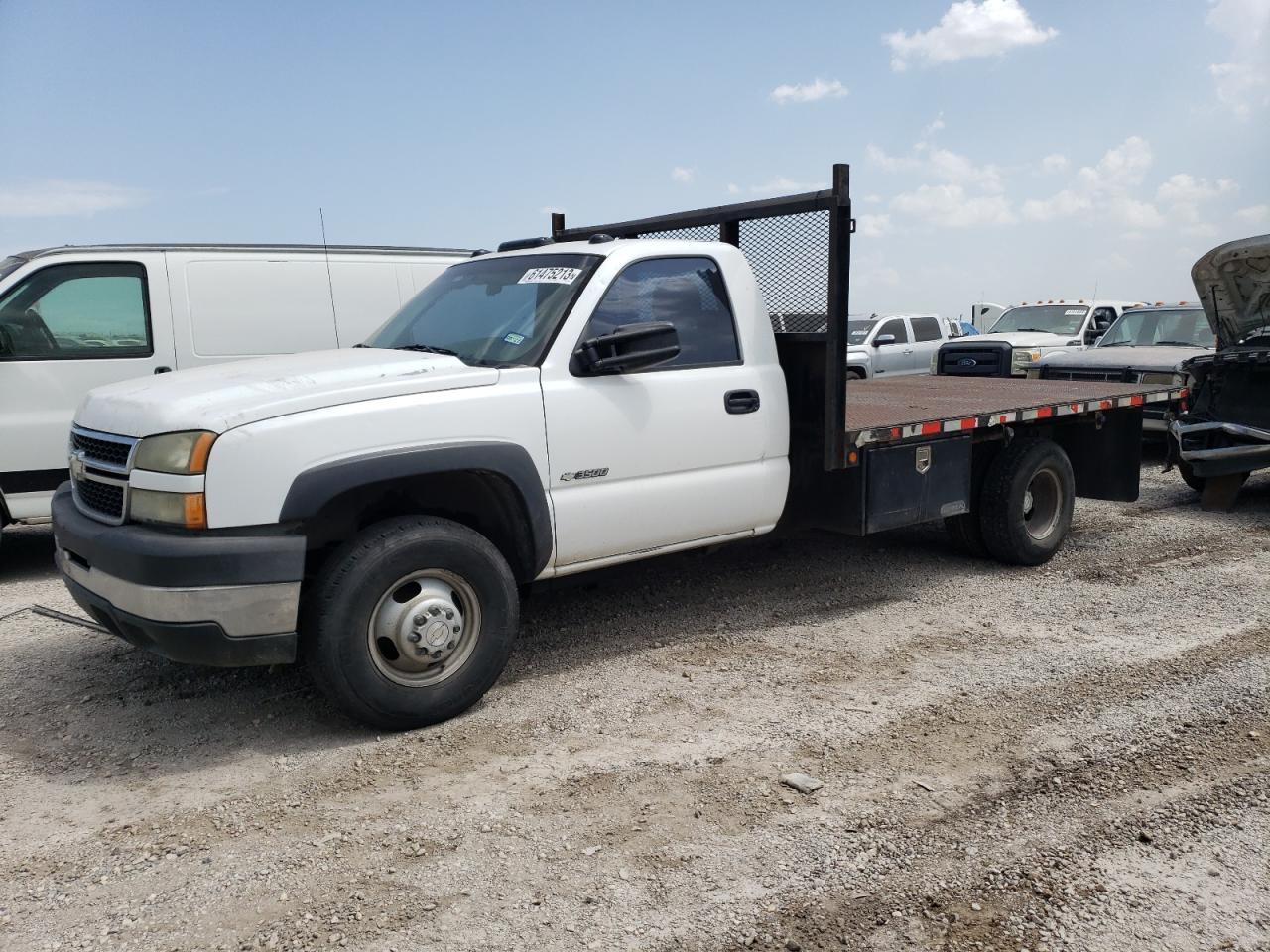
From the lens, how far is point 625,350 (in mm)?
4793

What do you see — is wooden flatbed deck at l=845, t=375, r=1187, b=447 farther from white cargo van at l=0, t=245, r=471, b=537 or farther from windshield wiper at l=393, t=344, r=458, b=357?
white cargo van at l=0, t=245, r=471, b=537

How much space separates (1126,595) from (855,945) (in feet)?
13.5

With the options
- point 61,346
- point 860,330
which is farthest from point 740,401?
point 860,330

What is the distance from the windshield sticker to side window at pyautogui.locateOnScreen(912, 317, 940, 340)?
13835 mm

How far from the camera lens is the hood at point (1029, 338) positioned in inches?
593

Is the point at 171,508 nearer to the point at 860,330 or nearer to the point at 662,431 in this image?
the point at 662,431

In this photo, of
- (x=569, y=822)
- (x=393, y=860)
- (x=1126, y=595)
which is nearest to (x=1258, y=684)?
(x=1126, y=595)

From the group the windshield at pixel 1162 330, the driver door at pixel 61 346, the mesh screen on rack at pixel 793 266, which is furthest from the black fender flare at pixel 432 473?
the windshield at pixel 1162 330

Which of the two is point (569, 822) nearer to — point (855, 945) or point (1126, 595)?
point (855, 945)

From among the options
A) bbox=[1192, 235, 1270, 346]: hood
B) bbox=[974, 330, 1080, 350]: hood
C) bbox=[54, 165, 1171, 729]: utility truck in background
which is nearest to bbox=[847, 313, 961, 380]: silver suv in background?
bbox=[974, 330, 1080, 350]: hood

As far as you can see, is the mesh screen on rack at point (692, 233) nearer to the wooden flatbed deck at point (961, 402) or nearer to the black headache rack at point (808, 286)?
the black headache rack at point (808, 286)

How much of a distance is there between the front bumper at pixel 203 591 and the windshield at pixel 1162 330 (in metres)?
11.3

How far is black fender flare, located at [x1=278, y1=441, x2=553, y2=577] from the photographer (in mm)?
3910

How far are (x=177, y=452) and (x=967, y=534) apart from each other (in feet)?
16.3
